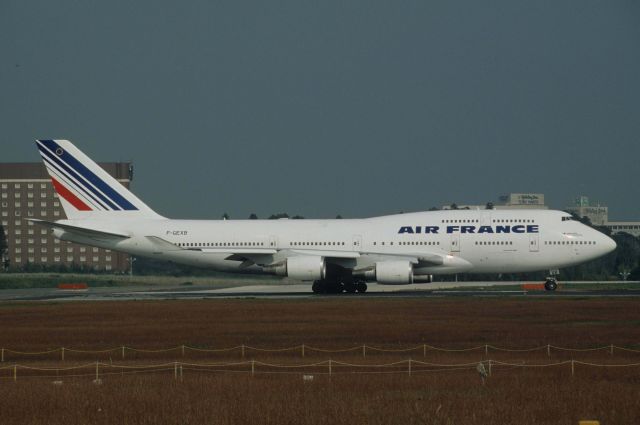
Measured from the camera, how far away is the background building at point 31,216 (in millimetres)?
174000

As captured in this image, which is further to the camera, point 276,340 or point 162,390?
point 276,340

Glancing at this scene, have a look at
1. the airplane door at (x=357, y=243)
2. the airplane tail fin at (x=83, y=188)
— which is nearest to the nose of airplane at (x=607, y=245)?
the airplane door at (x=357, y=243)

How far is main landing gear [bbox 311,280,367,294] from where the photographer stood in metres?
61.9

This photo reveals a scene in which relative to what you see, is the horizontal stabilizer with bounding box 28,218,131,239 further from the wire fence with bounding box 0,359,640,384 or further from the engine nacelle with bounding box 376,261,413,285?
the wire fence with bounding box 0,359,640,384

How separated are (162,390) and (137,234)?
4101 centimetres

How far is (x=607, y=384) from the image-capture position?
A: 23.9 meters

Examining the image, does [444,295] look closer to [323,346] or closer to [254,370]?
[323,346]

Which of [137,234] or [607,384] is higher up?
[137,234]

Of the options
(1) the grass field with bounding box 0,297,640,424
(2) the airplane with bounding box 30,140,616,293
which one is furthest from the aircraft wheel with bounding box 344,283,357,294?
(1) the grass field with bounding box 0,297,640,424

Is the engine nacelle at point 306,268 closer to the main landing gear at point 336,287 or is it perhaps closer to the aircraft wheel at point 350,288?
the main landing gear at point 336,287

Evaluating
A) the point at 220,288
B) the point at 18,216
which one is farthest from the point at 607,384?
the point at 18,216

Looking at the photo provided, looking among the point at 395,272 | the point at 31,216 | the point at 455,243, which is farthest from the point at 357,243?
the point at 31,216

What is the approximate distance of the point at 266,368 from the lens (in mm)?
29156

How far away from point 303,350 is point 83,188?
36148 millimetres
